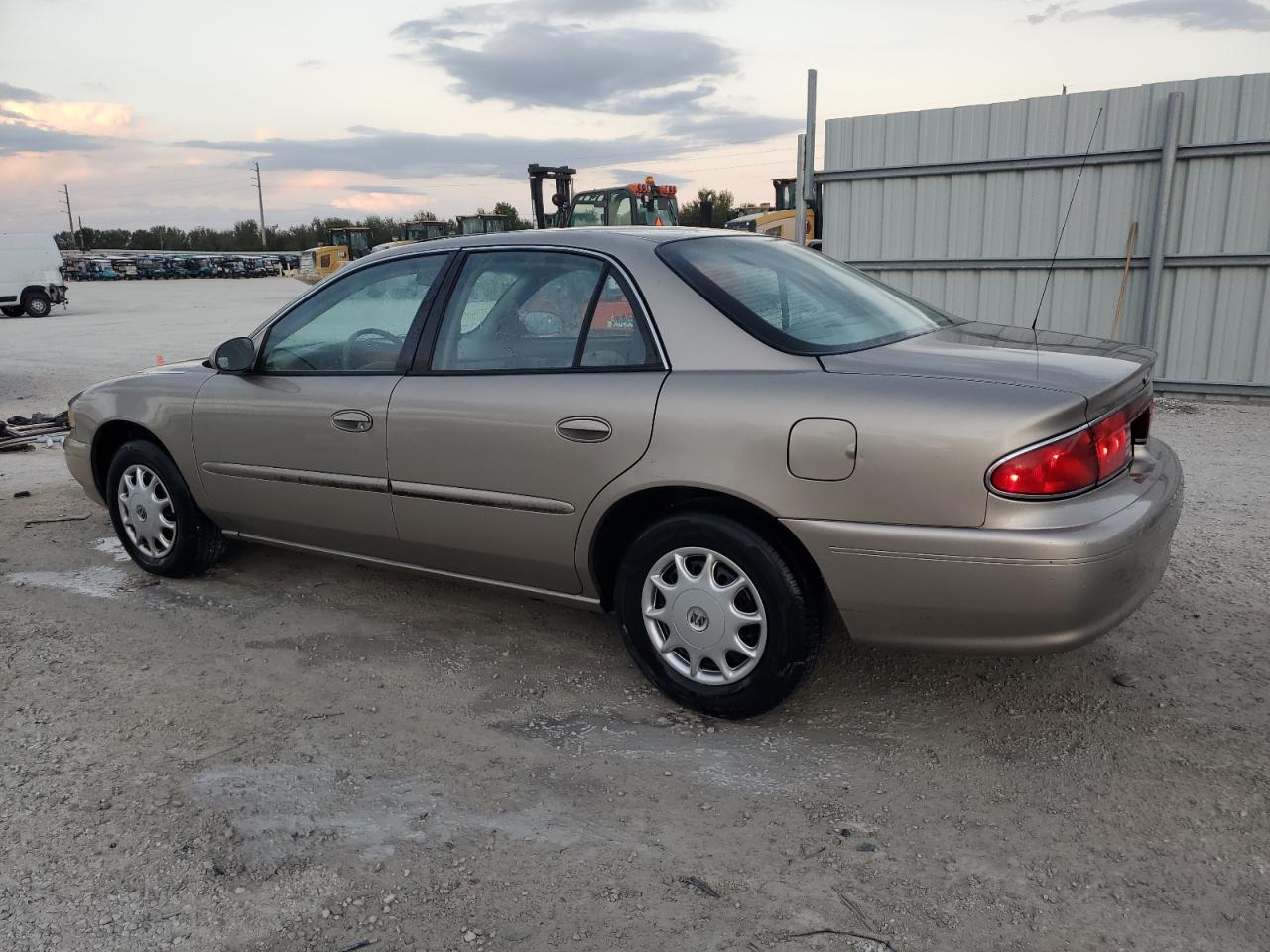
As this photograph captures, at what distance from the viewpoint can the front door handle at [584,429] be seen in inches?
128

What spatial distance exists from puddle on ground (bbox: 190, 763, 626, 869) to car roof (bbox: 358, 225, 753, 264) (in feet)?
6.09

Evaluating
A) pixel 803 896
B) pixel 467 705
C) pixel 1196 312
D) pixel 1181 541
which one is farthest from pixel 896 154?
pixel 803 896

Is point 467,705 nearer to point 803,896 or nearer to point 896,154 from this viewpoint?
point 803,896

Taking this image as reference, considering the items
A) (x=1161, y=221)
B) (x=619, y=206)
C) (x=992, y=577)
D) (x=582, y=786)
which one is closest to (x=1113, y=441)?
→ (x=992, y=577)

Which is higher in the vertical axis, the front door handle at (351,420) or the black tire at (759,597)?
the front door handle at (351,420)

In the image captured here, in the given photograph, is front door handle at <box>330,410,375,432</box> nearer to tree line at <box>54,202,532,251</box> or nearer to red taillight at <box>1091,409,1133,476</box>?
red taillight at <box>1091,409,1133,476</box>

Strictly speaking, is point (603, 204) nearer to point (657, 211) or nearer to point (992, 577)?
point (657, 211)

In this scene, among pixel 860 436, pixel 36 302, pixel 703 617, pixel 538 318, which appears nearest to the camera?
pixel 860 436

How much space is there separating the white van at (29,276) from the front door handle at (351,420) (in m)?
25.3

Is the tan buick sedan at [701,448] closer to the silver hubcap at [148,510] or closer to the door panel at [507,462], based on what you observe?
the door panel at [507,462]

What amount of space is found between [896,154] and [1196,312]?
131 inches

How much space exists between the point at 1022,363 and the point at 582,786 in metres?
1.79

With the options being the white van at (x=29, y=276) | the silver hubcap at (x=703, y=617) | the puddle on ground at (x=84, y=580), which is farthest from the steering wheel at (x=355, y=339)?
the white van at (x=29, y=276)

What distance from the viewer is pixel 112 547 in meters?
5.44
